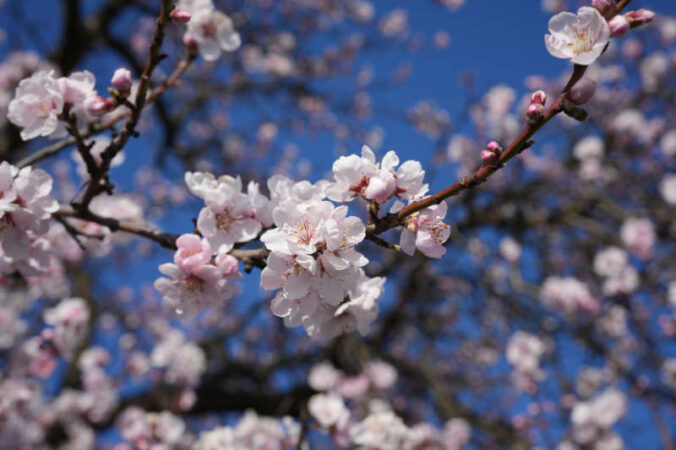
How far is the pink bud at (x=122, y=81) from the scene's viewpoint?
1.27 meters

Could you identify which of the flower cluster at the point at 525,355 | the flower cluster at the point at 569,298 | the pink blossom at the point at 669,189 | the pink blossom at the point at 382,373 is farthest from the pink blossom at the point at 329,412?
the pink blossom at the point at 669,189

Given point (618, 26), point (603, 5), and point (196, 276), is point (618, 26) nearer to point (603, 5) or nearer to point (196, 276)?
point (603, 5)

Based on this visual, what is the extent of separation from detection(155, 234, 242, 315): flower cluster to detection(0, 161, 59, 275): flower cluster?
369mm

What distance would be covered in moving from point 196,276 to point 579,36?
111 cm

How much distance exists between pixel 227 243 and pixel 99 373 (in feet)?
11.9

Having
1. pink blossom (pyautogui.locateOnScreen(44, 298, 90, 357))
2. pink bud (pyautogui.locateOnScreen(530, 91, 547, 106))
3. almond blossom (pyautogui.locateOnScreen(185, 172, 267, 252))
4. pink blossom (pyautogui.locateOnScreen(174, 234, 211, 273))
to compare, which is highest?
pink bud (pyautogui.locateOnScreen(530, 91, 547, 106))

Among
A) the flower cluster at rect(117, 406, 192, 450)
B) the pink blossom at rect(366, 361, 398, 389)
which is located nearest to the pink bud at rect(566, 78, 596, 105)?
the flower cluster at rect(117, 406, 192, 450)

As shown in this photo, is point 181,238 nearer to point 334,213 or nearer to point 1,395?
point 334,213

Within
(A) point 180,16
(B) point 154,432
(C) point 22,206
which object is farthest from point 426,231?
(B) point 154,432

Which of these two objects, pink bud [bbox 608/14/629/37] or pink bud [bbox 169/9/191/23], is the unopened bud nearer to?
pink bud [bbox 608/14/629/37]

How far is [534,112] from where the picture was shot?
929 millimetres

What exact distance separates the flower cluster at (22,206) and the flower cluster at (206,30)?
0.81m

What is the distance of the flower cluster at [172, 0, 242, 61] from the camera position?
1.74 m

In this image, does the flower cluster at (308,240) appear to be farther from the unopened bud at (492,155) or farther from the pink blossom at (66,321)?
the pink blossom at (66,321)
